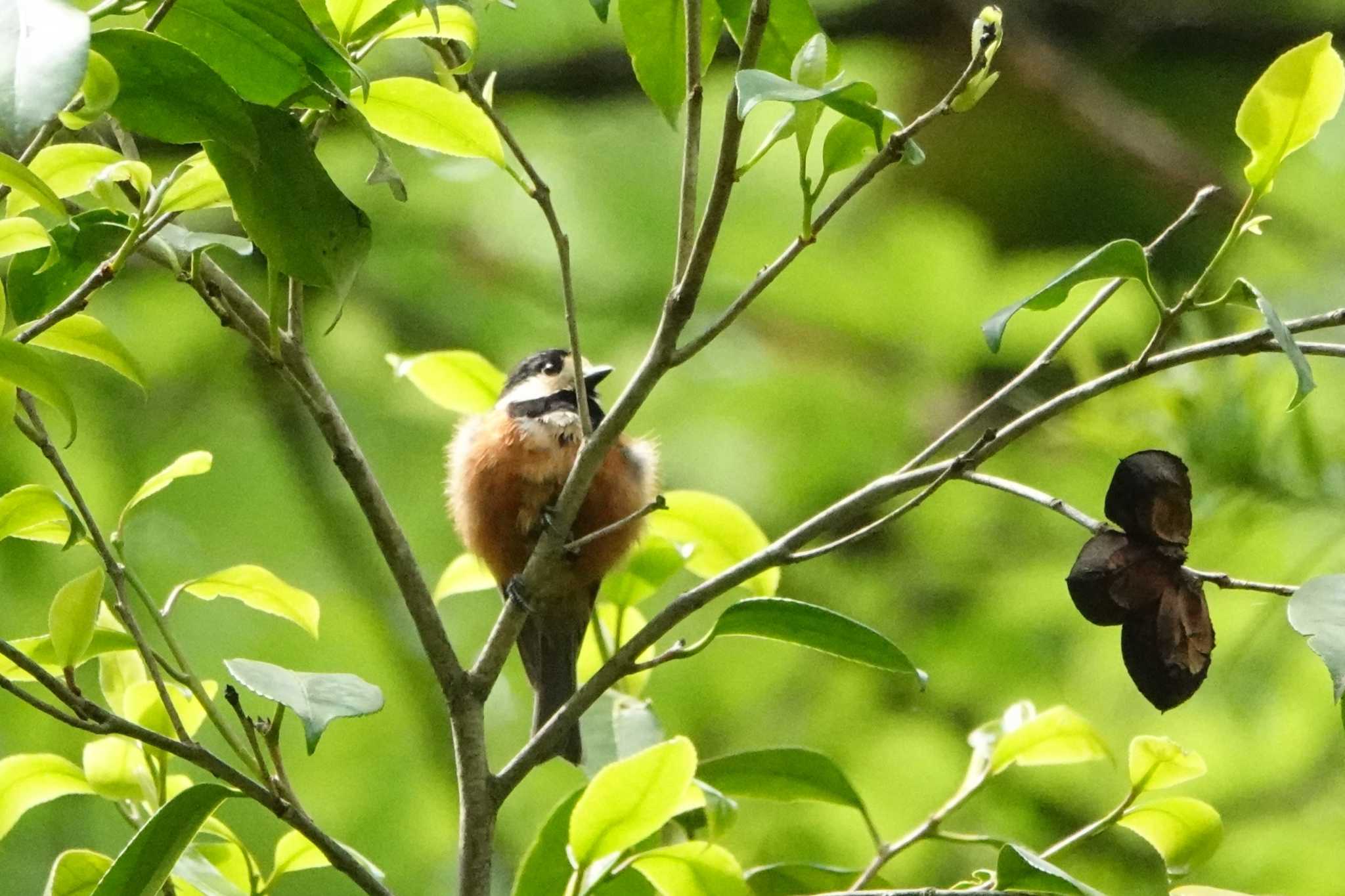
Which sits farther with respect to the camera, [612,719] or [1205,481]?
[1205,481]

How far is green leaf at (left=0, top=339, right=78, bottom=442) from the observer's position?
978 millimetres

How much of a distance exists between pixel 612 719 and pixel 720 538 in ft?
0.78

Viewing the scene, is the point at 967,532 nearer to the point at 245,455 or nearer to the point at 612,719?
the point at 245,455

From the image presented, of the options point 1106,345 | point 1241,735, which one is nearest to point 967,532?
point 1106,345

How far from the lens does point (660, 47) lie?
50.8 inches

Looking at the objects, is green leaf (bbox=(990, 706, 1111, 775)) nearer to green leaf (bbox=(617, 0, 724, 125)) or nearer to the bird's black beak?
green leaf (bbox=(617, 0, 724, 125))

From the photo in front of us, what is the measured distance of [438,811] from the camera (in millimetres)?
3439

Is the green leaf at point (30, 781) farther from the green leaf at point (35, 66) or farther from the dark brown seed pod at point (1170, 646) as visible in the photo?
the dark brown seed pod at point (1170, 646)

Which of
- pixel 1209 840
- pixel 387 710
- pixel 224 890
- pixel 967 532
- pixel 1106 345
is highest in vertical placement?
pixel 1106 345

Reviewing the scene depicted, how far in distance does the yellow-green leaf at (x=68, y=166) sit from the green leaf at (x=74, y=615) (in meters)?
0.29

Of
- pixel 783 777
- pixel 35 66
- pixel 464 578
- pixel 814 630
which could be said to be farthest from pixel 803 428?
pixel 35 66

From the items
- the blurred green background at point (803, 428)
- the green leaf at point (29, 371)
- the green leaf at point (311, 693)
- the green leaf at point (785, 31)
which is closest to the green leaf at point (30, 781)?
the green leaf at point (311, 693)

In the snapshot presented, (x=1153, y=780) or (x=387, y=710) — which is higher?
(x=387, y=710)

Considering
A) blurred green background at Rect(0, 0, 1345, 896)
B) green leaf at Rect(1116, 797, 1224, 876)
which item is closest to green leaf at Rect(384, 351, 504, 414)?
green leaf at Rect(1116, 797, 1224, 876)
